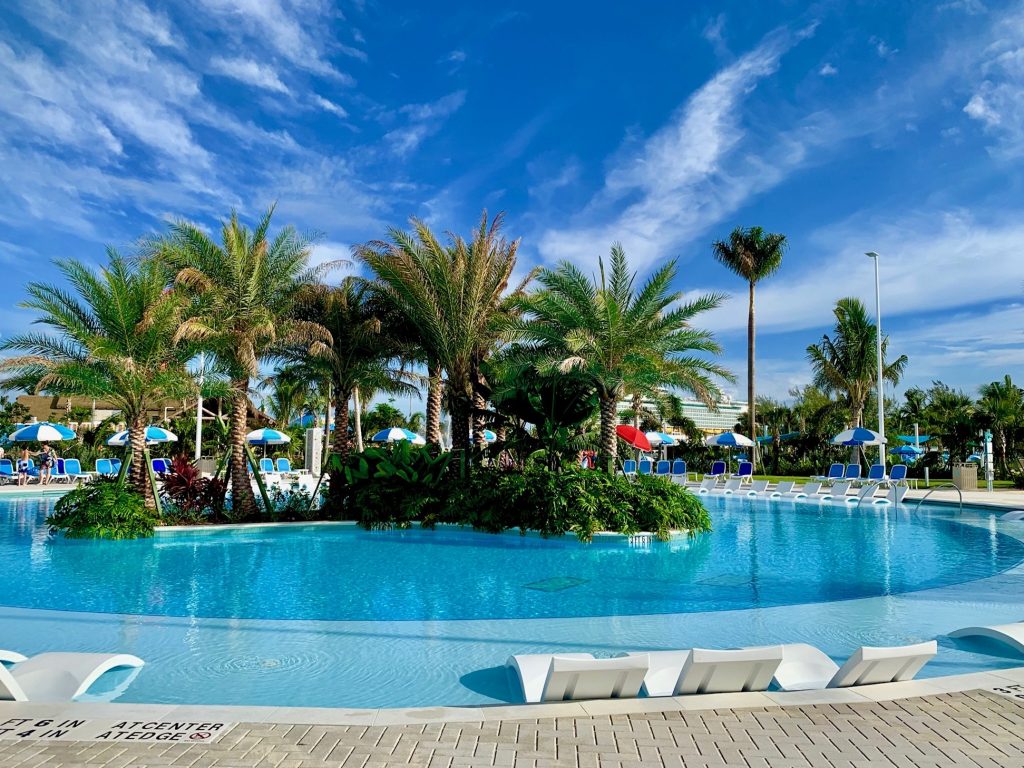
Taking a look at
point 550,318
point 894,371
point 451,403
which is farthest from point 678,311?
point 894,371

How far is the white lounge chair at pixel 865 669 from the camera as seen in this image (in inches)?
178

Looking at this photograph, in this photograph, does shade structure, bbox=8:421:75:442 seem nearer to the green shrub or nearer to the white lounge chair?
the green shrub

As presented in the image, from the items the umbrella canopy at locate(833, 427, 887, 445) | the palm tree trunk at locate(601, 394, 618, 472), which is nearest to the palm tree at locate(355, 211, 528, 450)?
the palm tree trunk at locate(601, 394, 618, 472)

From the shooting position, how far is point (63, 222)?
16.3m

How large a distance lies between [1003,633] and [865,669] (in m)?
2.24

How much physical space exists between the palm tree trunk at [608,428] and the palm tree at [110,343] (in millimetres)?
8663

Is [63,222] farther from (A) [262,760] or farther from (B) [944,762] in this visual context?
(B) [944,762]

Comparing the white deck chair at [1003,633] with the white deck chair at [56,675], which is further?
the white deck chair at [1003,633]

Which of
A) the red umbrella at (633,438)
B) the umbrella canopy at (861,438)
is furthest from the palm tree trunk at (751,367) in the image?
the red umbrella at (633,438)

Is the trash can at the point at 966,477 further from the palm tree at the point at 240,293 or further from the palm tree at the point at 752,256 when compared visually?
the palm tree at the point at 240,293

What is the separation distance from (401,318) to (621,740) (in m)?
15.2

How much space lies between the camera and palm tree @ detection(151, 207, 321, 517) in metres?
14.5

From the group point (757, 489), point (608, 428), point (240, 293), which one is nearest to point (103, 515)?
point (240, 293)

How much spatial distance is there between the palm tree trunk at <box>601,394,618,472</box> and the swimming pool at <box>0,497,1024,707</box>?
2850 millimetres
